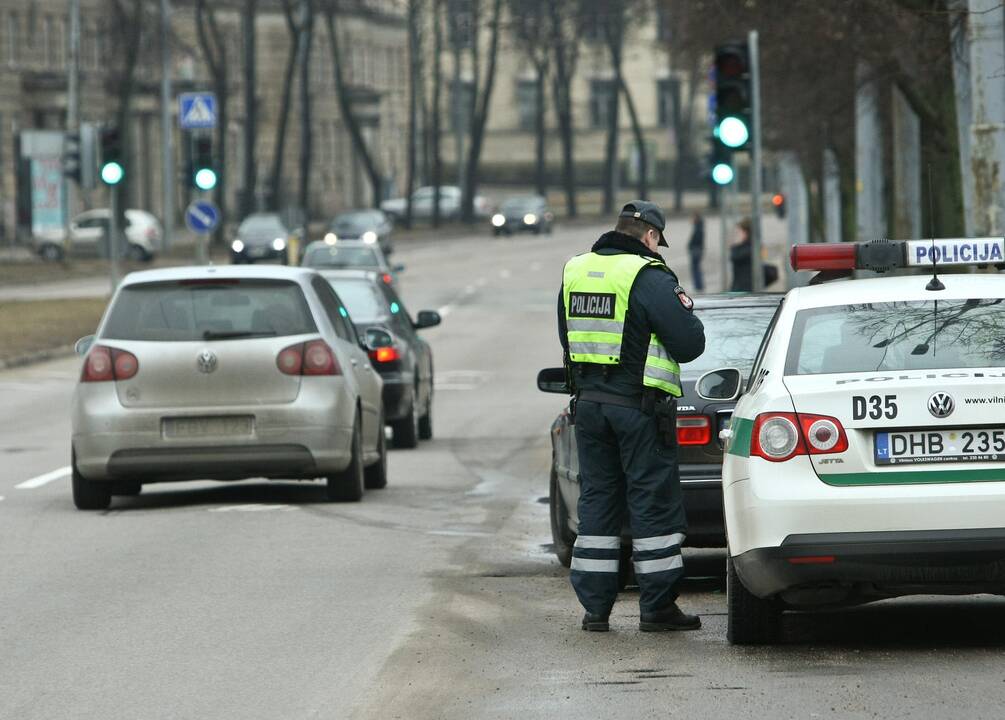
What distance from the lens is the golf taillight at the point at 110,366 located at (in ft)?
46.1

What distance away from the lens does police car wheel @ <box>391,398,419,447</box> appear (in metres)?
19.3

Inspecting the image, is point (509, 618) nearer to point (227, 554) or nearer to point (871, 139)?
point (227, 554)

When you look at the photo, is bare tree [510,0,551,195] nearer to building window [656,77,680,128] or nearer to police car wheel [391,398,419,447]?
building window [656,77,680,128]

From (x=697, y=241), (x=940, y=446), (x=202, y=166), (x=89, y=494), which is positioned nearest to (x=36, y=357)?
(x=202, y=166)

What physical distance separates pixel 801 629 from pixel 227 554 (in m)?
3.72

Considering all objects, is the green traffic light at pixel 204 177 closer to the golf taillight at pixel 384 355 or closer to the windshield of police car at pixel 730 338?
the golf taillight at pixel 384 355

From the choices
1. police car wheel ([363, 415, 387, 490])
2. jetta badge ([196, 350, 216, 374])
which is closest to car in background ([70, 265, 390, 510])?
jetta badge ([196, 350, 216, 374])

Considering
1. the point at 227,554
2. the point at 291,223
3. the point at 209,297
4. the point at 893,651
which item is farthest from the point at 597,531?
the point at 291,223

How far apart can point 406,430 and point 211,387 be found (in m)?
5.51

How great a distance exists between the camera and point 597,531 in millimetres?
9211

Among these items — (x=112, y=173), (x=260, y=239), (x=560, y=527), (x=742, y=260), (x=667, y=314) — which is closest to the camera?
(x=667, y=314)

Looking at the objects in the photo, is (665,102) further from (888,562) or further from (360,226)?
(888,562)

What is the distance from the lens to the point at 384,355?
18891 mm

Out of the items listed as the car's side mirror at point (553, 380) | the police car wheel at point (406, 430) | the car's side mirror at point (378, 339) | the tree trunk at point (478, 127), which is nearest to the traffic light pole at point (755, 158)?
the police car wheel at point (406, 430)
